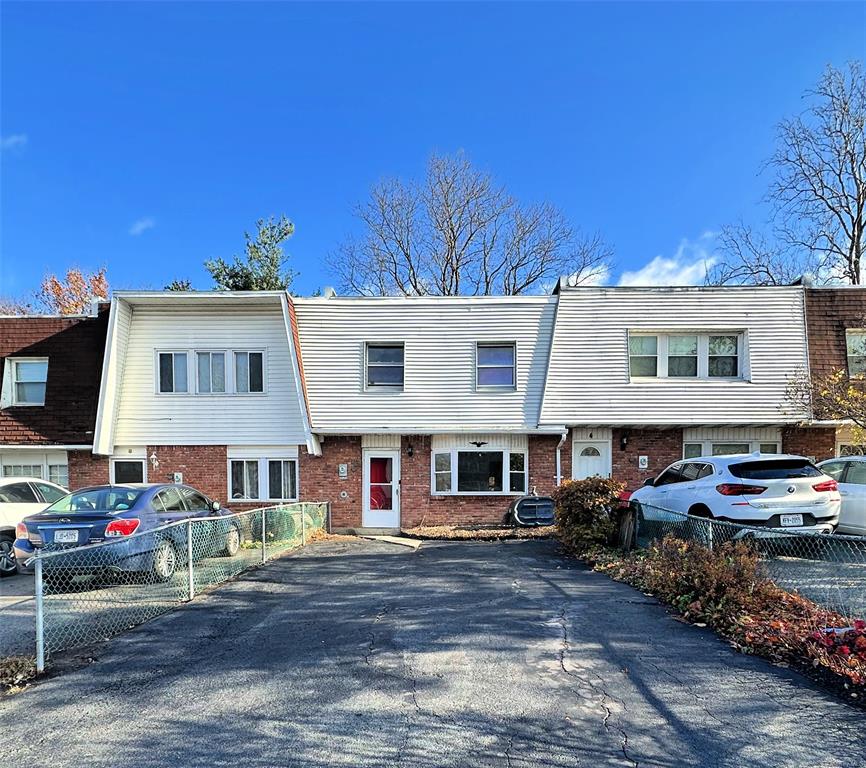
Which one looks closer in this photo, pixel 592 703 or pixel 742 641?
pixel 592 703

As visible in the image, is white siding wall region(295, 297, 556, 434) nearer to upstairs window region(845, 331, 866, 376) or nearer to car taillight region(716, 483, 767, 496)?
car taillight region(716, 483, 767, 496)

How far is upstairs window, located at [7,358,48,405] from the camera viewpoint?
1565cm

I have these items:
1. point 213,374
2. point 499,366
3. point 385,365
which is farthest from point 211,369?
point 499,366

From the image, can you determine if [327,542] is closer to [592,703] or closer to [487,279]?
[592,703]

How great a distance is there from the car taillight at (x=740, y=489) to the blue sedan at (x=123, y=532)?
774 centimetres

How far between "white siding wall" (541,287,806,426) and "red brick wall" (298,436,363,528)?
5143 mm

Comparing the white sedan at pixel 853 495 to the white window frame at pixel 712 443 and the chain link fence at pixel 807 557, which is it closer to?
the chain link fence at pixel 807 557

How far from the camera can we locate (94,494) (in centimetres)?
922

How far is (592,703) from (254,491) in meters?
13.0

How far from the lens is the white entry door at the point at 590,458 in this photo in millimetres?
15422

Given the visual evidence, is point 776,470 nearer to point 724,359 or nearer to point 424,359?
point 724,359

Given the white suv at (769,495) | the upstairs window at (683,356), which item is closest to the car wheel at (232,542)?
the white suv at (769,495)

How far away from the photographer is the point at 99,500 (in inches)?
357

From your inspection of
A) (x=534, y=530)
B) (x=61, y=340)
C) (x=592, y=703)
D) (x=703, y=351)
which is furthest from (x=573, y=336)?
(x=61, y=340)
